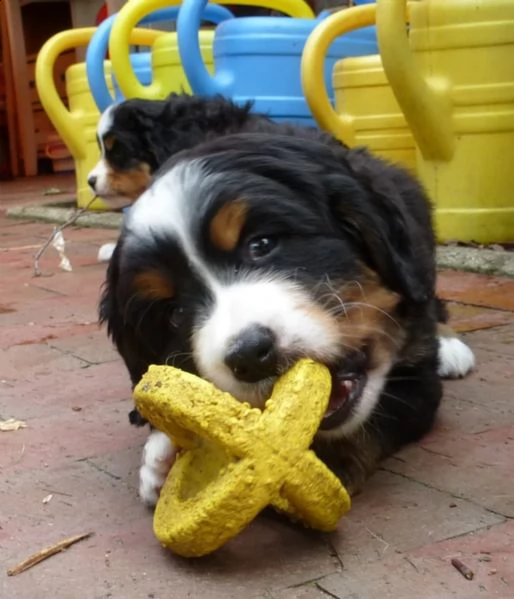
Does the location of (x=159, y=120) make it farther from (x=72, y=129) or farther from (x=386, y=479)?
(x=386, y=479)

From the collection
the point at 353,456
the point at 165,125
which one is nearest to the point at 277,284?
the point at 353,456

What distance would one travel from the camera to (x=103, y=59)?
6246 mm

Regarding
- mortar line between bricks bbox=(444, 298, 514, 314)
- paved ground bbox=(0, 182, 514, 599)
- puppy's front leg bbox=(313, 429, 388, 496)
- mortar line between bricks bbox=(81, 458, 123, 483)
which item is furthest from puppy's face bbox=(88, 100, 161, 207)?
puppy's front leg bbox=(313, 429, 388, 496)

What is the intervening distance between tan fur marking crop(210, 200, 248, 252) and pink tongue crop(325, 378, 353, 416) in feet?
0.95

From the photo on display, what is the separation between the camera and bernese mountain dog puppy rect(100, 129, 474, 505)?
1.68 m

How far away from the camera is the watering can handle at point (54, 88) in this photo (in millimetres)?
6949

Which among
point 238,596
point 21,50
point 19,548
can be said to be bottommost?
point 21,50

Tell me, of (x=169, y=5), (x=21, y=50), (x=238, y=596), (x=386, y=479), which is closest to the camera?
(x=238, y=596)

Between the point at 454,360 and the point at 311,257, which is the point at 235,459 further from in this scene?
the point at 454,360

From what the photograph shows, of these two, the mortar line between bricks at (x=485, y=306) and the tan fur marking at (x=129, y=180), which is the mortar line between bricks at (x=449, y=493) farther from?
the tan fur marking at (x=129, y=180)

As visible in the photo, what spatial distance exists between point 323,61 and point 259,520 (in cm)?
325

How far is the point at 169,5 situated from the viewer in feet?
19.6

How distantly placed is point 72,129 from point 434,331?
540 centimetres

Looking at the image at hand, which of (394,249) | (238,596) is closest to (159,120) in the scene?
(394,249)
